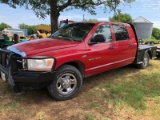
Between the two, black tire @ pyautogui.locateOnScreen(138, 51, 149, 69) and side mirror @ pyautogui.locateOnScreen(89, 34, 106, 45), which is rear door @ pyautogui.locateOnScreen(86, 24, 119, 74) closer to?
side mirror @ pyautogui.locateOnScreen(89, 34, 106, 45)

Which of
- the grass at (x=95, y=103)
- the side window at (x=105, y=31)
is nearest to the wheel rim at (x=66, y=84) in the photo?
the grass at (x=95, y=103)

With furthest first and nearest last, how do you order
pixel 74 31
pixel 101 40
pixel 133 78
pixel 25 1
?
pixel 25 1
pixel 133 78
pixel 74 31
pixel 101 40

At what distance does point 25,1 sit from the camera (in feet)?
28.9

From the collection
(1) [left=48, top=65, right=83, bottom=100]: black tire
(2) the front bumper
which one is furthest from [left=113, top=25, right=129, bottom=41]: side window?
(2) the front bumper

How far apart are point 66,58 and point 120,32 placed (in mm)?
2427

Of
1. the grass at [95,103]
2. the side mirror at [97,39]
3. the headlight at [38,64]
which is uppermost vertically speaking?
the side mirror at [97,39]

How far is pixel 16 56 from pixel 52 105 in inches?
49.0

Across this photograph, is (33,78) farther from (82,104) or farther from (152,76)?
(152,76)

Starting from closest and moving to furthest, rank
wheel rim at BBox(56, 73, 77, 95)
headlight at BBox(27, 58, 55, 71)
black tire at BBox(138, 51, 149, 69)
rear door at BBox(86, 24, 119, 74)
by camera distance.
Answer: headlight at BBox(27, 58, 55, 71)
wheel rim at BBox(56, 73, 77, 95)
rear door at BBox(86, 24, 119, 74)
black tire at BBox(138, 51, 149, 69)

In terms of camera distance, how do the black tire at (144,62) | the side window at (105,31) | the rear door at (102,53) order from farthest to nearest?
1. the black tire at (144,62)
2. the side window at (105,31)
3. the rear door at (102,53)

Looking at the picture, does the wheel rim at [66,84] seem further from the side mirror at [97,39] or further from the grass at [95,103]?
the side mirror at [97,39]

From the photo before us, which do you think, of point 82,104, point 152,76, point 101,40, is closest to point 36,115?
point 82,104

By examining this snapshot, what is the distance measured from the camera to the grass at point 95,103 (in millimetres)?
3461

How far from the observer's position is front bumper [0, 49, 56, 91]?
356 centimetres
